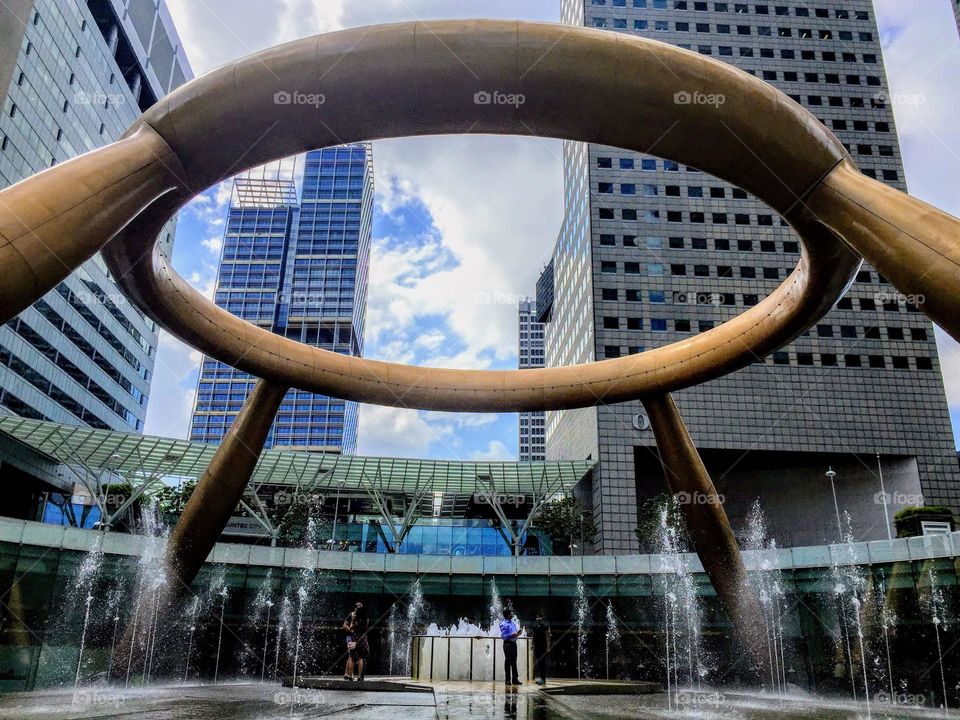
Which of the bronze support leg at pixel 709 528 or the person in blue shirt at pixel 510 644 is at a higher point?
→ the bronze support leg at pixel 709 528

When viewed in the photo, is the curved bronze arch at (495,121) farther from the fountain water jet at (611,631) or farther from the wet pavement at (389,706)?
the fountain water jet at (611,631)

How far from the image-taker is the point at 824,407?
51.7 metres

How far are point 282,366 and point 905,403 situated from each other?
157 feet

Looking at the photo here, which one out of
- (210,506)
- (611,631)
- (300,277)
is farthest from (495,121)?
(300,277)

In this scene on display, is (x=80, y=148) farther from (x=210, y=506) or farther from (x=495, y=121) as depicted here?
(x=495, y=121)

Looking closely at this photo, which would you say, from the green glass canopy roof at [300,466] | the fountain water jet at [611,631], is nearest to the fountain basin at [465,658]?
the fountain water jet at [611,631]

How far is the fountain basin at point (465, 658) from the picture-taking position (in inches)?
770

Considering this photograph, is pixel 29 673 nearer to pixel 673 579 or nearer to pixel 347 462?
pixel 673 579

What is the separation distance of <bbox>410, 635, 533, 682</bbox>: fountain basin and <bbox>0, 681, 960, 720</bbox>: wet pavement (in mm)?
2627

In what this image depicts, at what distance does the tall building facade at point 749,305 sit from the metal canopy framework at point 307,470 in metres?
5.61

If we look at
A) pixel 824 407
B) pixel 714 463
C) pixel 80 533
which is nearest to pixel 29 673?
pixel 80 533

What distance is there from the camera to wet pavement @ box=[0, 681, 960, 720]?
1018cm

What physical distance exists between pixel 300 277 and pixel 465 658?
156808 mm

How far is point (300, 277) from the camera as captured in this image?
168875 mm
